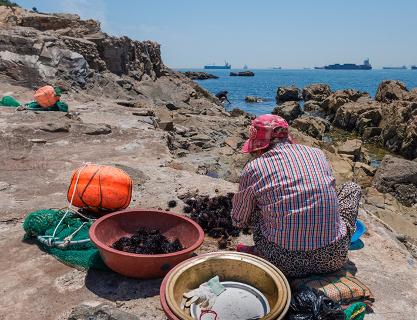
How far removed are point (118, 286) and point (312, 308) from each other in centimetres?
187

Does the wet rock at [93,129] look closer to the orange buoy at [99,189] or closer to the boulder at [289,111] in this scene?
the orange buoy at [99,189]

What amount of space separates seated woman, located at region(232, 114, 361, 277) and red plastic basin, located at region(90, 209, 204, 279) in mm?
734

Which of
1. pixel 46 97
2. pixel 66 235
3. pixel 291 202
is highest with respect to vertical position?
pixel 291 202

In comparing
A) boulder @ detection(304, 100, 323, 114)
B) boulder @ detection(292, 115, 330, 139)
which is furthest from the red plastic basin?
boulder @ detection(304, 100, 323, 114)

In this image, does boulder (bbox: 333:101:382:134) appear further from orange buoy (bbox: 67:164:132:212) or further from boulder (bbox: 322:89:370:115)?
orange buoy (bbox: 67:164:132:212)

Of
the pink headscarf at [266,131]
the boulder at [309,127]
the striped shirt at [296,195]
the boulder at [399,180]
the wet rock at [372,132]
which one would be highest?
the pink headscarf at [266,131]

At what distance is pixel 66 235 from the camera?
16.3 ft

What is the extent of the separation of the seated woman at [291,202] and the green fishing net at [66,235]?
5.42ft

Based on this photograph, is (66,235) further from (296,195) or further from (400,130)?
(400,130)

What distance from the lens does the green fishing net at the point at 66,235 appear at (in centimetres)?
455

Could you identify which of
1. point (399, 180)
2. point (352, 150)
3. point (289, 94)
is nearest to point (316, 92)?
point (289, 94)

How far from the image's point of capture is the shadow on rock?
161 inches

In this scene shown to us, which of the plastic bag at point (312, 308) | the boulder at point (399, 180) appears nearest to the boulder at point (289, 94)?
the boulder at point (399, 180)

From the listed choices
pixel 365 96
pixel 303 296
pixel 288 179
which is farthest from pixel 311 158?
pixel 365 96
